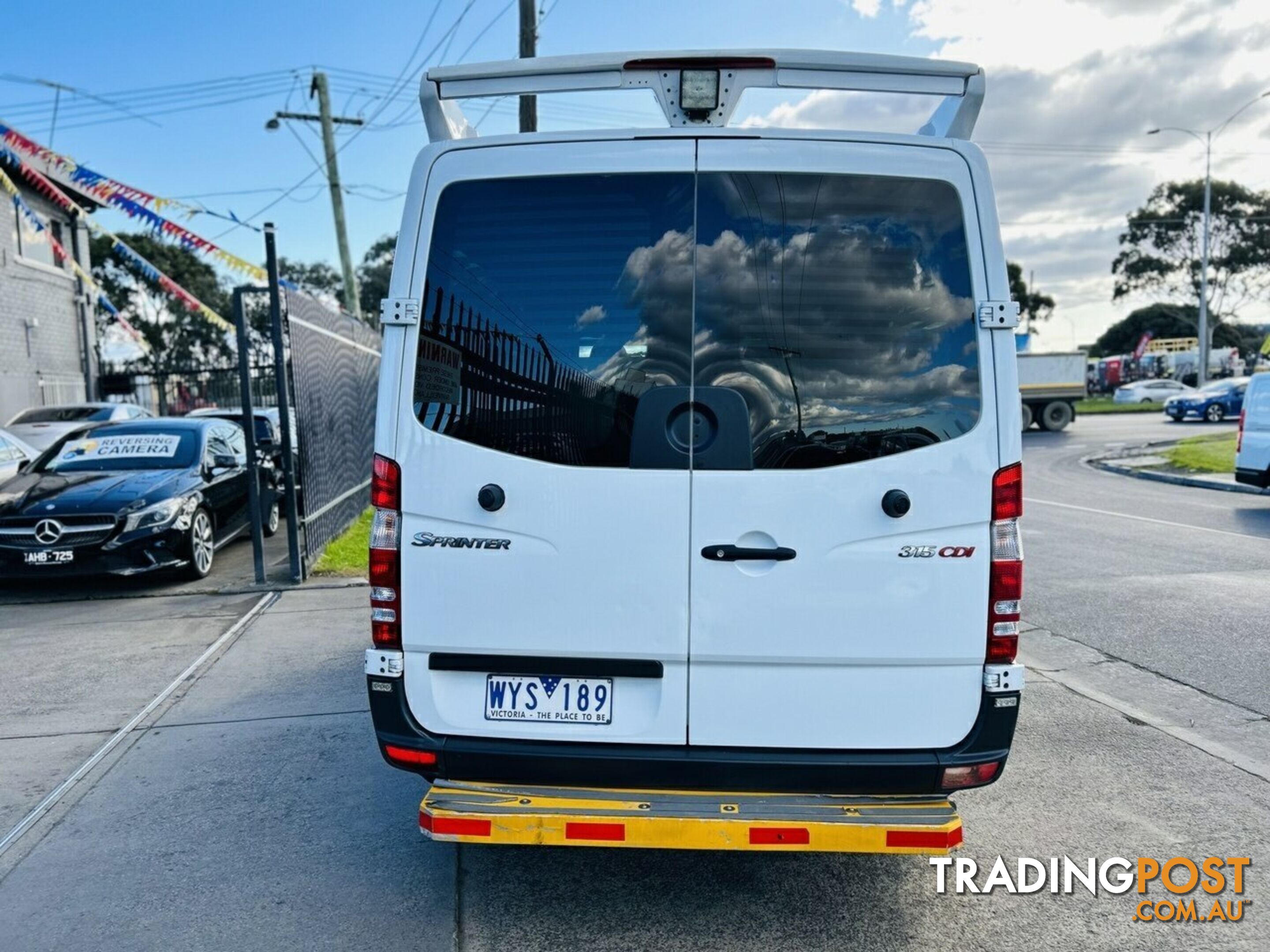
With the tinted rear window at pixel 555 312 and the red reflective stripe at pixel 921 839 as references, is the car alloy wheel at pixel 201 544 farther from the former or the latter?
the red reflective stripe at pixel 921 839

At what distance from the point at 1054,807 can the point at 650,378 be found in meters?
2.65

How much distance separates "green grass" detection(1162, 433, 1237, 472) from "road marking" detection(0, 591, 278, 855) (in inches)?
688

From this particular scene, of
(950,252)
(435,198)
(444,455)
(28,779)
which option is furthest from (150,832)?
(950,252)

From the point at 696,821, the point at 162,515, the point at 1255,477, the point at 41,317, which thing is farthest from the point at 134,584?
the point at 1255,477

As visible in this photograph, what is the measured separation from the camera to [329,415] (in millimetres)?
9883

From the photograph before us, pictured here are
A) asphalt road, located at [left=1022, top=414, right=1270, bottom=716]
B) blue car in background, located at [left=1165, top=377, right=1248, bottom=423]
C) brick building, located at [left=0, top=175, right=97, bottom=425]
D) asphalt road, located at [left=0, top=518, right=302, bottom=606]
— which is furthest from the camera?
blue car in background, located at [left=1165, top=377, right=1248, bottom=423]

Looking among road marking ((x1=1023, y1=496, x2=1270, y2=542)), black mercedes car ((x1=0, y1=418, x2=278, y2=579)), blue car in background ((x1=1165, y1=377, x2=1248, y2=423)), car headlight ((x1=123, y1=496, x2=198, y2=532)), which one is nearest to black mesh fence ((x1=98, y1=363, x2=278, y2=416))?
black mercedes car ((x1=0, y1=418, x2=278, y2=579))

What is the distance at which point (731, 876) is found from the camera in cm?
330

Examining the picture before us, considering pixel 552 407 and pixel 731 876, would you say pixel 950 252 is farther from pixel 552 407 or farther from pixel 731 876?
pixel 731 876

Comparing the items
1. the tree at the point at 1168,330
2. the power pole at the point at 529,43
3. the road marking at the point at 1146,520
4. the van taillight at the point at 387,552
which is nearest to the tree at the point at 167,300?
the power pole at the point at 529,43

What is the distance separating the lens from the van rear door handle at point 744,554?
2.72 metres

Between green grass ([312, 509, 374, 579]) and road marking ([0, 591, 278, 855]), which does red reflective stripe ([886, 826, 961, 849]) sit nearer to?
road marking ([0, 591, 278, 855])

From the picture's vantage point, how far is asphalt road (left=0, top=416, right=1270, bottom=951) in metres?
2.99

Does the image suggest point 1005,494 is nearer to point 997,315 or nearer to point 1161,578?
point 997,315
